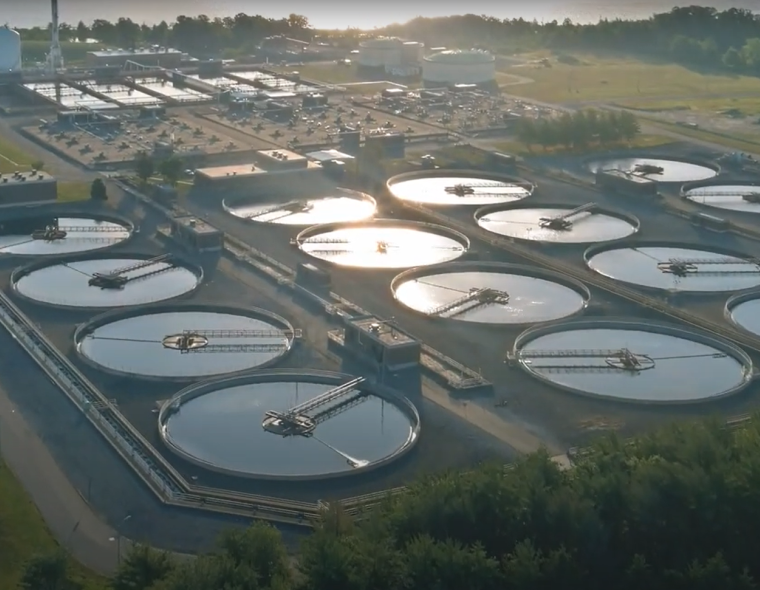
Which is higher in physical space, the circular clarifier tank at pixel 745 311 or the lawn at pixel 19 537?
the circular clarifier tank at pixel 745 311

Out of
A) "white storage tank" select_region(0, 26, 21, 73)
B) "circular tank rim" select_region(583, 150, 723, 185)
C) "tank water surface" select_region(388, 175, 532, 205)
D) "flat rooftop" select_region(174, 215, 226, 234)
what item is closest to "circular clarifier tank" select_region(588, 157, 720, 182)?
"circular tank rim" select_region(583, 150, 723, 185)

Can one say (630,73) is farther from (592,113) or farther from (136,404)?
(136,404)

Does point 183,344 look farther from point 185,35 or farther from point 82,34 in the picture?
point 82,34

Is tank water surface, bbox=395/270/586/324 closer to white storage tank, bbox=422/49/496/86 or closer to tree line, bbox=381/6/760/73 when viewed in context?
white storage tank, bbox=422/49/496/86

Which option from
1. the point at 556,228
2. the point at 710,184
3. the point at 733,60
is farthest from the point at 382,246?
the point at 733,60

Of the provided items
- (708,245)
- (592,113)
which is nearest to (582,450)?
(708,245)

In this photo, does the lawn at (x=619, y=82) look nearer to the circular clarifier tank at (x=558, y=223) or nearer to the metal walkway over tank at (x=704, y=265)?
the circular clarifier tank at (x=558, y=223)

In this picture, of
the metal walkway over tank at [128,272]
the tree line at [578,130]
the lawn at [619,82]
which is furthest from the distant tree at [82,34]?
the metal walkway over tank at [128,272]

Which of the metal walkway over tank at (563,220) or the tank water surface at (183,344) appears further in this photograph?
the metal walkway over tank at (563,220)
